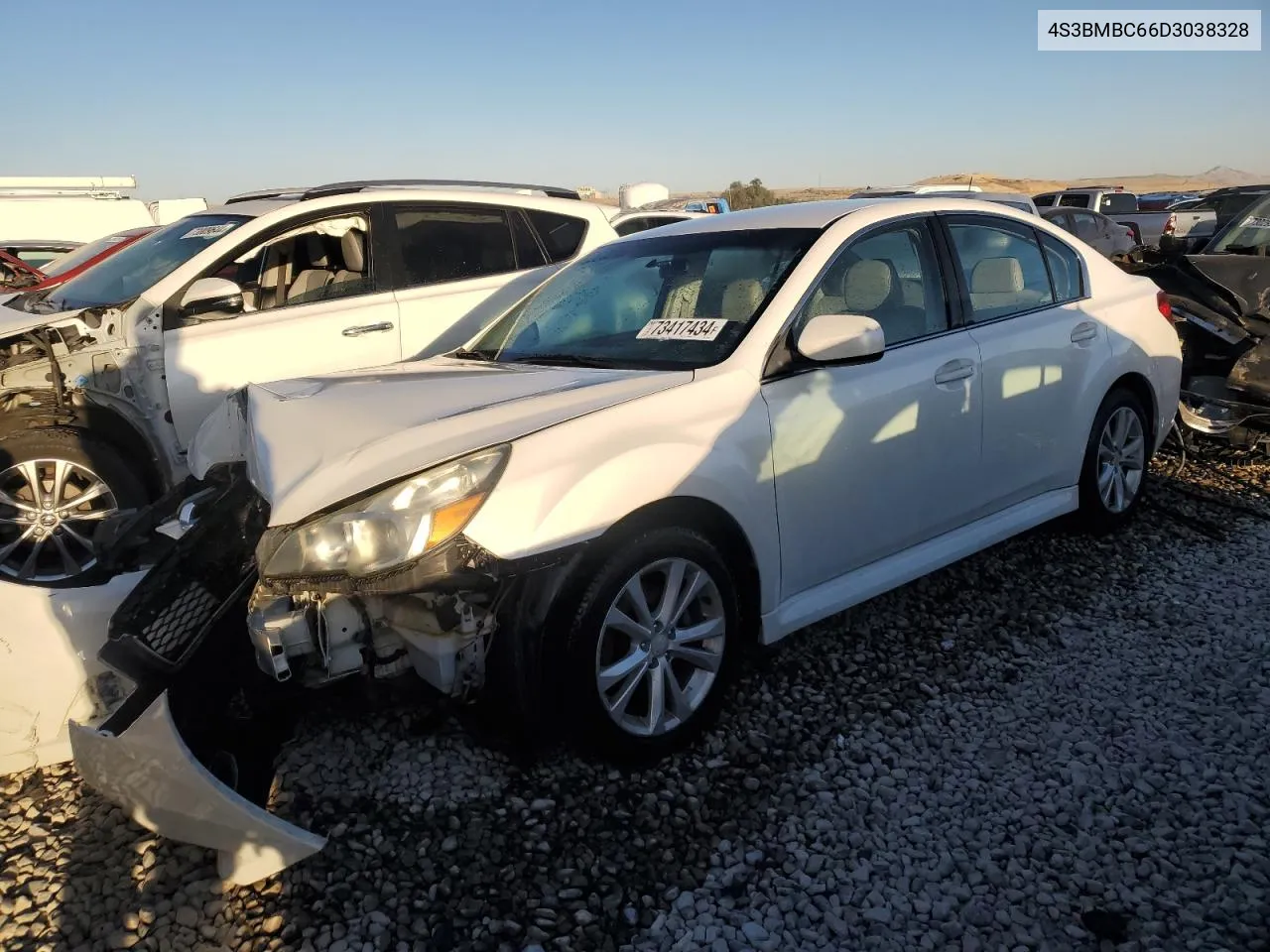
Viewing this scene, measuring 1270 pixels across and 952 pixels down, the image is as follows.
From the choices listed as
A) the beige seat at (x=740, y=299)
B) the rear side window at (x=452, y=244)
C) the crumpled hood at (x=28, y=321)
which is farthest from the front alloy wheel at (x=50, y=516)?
the beige seat at (x=740, y=299)

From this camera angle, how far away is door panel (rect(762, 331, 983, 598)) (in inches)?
129

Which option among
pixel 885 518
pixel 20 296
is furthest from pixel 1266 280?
pixel 20 296

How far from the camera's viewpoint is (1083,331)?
445 centimetres

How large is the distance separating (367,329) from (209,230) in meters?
1.15

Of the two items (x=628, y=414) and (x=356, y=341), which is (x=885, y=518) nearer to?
(x=628, y=414)

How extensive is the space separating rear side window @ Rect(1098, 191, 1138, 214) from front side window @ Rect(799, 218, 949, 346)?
21.0m

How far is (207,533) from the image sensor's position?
2961 millimetres

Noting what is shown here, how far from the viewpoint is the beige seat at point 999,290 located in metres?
4.09

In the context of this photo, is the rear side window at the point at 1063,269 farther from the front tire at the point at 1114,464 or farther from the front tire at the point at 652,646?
the front tire at the point at 652,646

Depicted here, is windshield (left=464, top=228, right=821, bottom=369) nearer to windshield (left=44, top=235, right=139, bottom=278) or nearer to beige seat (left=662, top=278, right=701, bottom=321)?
beige seat (left=662, top=278, right=701, bottom=321)

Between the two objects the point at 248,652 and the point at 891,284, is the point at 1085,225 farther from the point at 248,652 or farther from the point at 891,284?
the point at 248,652

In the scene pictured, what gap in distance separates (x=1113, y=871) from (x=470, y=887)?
5.71 ft

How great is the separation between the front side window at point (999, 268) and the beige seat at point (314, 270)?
11.7 ft

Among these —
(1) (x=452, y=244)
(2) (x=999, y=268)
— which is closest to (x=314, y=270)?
(1) (x=452, y=244)
